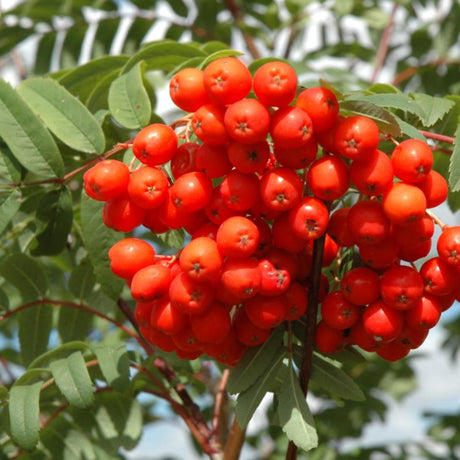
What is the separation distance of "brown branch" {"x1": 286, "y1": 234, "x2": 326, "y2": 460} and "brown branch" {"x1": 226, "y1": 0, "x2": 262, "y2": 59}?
188 centimetres

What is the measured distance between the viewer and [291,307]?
127cm

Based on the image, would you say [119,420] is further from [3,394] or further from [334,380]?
[334,380]

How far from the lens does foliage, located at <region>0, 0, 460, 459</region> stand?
4.58 ft

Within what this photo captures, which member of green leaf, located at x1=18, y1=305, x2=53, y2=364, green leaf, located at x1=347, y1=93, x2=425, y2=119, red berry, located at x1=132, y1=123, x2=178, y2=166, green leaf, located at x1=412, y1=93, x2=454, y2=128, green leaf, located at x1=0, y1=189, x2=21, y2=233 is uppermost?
red berry, located at x1=132, y1=123, x2=178, y2=166

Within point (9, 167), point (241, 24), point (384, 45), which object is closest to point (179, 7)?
point (241, 24)

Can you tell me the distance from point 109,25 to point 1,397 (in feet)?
5.40

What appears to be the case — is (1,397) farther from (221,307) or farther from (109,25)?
(109,25)

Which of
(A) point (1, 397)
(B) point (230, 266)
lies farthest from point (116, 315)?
(B) point (230, 266)

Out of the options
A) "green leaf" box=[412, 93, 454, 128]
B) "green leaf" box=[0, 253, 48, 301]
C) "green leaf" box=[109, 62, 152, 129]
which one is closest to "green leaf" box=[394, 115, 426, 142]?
"green leaf" box=[412, 93, 454, 128]

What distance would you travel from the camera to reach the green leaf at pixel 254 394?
4.26ft

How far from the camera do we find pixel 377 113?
121cm

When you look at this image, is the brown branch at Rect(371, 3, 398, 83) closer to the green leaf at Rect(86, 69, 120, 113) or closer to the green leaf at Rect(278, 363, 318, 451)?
the green leaf at Rect(86, 69, 120, 113)

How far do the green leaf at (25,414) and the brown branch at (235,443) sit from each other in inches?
16.7

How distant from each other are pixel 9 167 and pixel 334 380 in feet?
2.75
